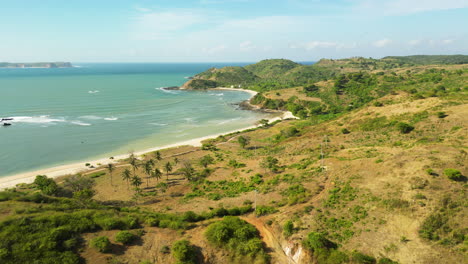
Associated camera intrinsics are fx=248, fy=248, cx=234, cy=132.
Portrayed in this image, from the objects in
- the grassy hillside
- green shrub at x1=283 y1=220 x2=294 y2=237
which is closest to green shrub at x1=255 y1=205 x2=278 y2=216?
the grassy hillside

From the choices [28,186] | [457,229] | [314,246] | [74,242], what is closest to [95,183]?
[28,186]

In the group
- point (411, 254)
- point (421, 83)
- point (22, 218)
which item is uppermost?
point (421, 83)

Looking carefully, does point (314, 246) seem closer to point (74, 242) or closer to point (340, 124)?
point (74, 242)

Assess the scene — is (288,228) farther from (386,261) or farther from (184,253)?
(184,253)

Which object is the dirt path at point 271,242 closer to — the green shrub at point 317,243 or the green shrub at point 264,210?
the green shrub at point 264,210

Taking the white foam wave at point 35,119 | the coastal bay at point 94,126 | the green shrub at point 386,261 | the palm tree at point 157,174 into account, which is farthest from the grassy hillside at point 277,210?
the white foam wave at point 35,119

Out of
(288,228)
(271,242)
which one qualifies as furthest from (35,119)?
(288,228)
